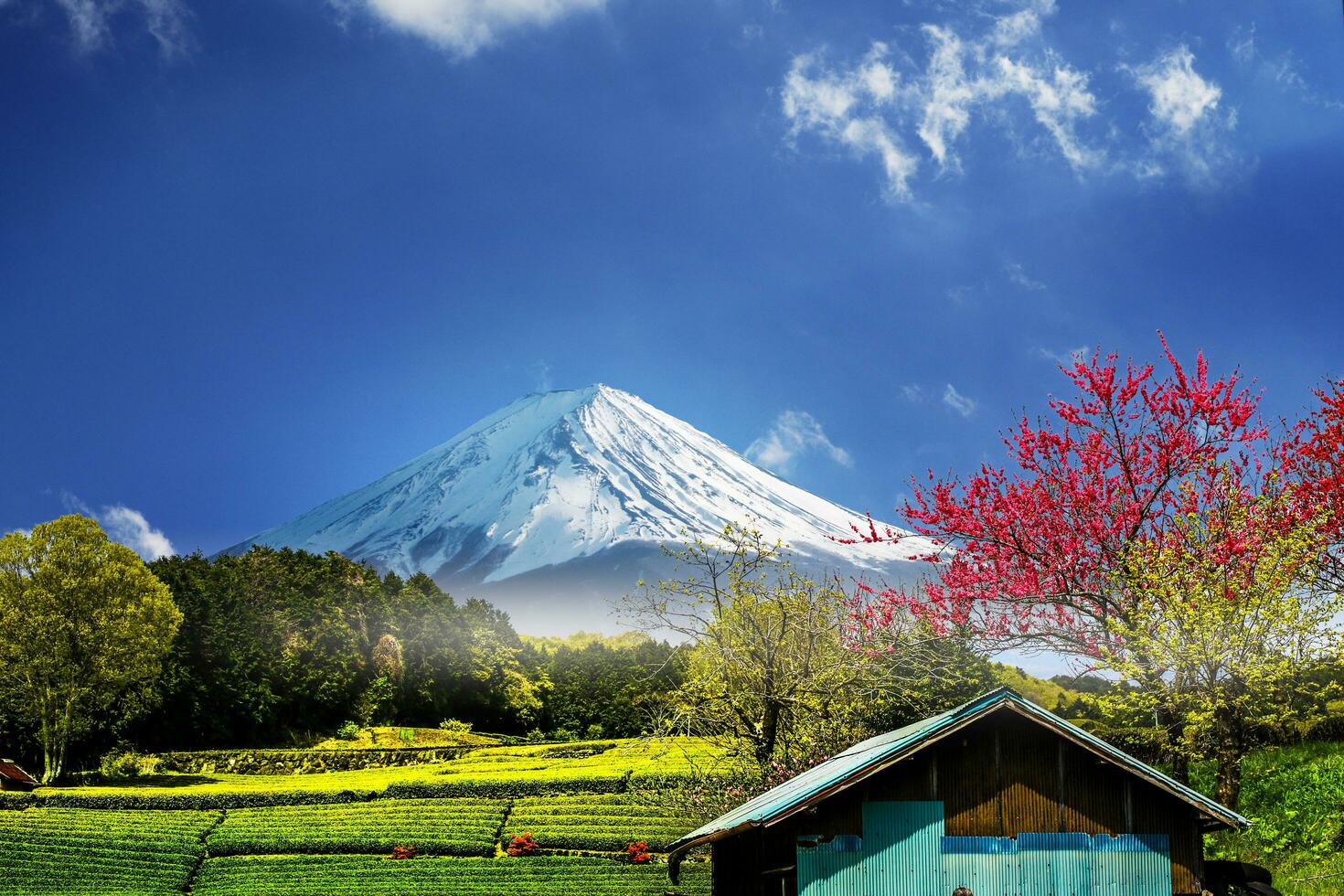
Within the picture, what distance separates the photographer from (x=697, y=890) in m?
28.2

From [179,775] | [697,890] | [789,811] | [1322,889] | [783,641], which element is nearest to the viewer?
[789,811]

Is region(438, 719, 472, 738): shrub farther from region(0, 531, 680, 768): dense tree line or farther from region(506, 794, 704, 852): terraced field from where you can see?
region(506, 794, 704, 852): terraced field

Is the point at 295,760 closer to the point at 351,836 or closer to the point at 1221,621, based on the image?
the point at 351,836

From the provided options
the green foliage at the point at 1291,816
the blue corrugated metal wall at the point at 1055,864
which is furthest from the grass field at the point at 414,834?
the blue corrugated metal wall at the point at 1055,864

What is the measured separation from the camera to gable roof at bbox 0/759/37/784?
4828 centimetres

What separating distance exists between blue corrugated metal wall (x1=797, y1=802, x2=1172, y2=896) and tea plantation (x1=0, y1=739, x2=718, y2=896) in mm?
10677

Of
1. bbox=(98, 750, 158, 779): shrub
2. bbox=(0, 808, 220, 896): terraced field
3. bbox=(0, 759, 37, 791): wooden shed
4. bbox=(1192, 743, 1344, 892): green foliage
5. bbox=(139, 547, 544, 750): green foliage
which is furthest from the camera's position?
bbox=(139, 547, 544, 750): green foliage

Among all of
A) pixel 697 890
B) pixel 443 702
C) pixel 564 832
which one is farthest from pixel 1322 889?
pixel 443 702

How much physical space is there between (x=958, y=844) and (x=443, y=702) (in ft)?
247

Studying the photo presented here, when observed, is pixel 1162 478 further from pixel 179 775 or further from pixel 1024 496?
pixel 179 775

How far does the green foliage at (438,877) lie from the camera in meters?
29.6

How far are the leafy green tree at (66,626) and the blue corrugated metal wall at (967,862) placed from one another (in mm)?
46268

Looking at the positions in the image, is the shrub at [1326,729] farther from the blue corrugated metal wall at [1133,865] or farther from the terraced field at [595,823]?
the terraced field at [595,823]

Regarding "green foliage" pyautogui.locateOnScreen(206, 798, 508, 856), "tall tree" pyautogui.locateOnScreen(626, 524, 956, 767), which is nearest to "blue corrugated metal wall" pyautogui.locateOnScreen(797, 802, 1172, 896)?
"tall tree" pyautogui.locateOnScreen(626, 524, 956, 767)
